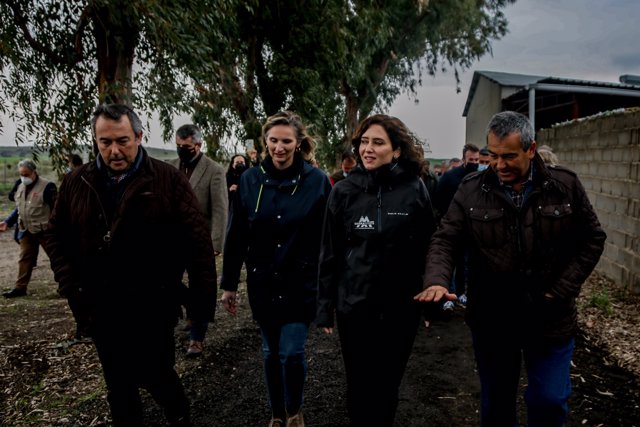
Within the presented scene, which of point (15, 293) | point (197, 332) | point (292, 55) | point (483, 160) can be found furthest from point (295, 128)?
point (292, 55)

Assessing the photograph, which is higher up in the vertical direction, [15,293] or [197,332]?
[197,332]

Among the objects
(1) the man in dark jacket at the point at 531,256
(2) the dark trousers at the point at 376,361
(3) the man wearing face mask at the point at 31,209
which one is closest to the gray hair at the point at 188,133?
(2) the dark trousers at the point at 376,361

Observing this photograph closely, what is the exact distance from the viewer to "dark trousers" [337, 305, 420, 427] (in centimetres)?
288

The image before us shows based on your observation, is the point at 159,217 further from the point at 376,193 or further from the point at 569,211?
the point at 569,211

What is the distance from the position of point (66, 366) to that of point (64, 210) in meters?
2.53

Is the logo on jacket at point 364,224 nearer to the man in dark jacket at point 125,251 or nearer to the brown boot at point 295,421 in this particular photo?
the man in dark jacket at point 125,251

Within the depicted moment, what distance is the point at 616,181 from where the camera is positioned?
7246 mm

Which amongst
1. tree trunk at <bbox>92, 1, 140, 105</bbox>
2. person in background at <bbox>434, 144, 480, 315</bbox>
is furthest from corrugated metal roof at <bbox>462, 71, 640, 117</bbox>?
tree trunk at <bbox>92, 1, 140, 105</bbox>

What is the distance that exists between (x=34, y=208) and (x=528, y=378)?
25.0ft

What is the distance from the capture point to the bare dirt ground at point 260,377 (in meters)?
3.77

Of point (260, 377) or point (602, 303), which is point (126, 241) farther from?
point (602, 303)

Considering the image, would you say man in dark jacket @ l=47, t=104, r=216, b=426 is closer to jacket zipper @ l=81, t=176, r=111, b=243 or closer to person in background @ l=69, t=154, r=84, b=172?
jacket zipper @ l=81, t=176, r=111, b=243

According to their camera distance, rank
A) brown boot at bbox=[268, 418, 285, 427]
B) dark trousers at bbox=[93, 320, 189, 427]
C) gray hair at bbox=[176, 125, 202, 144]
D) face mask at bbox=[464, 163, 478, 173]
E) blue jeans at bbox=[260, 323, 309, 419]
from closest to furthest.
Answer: dark trousers at bbox=[93, 320, 189, 427] < blue jeans at bbox=[260, 323, 309, 419] < brown boot at bbox=[268, 418, 285, 427] < gray hair at bbox=[176, 125, 202, 144] < face mask at bbox=[464, 163, 478, 173]

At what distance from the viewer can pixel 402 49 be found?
67.6 feet
